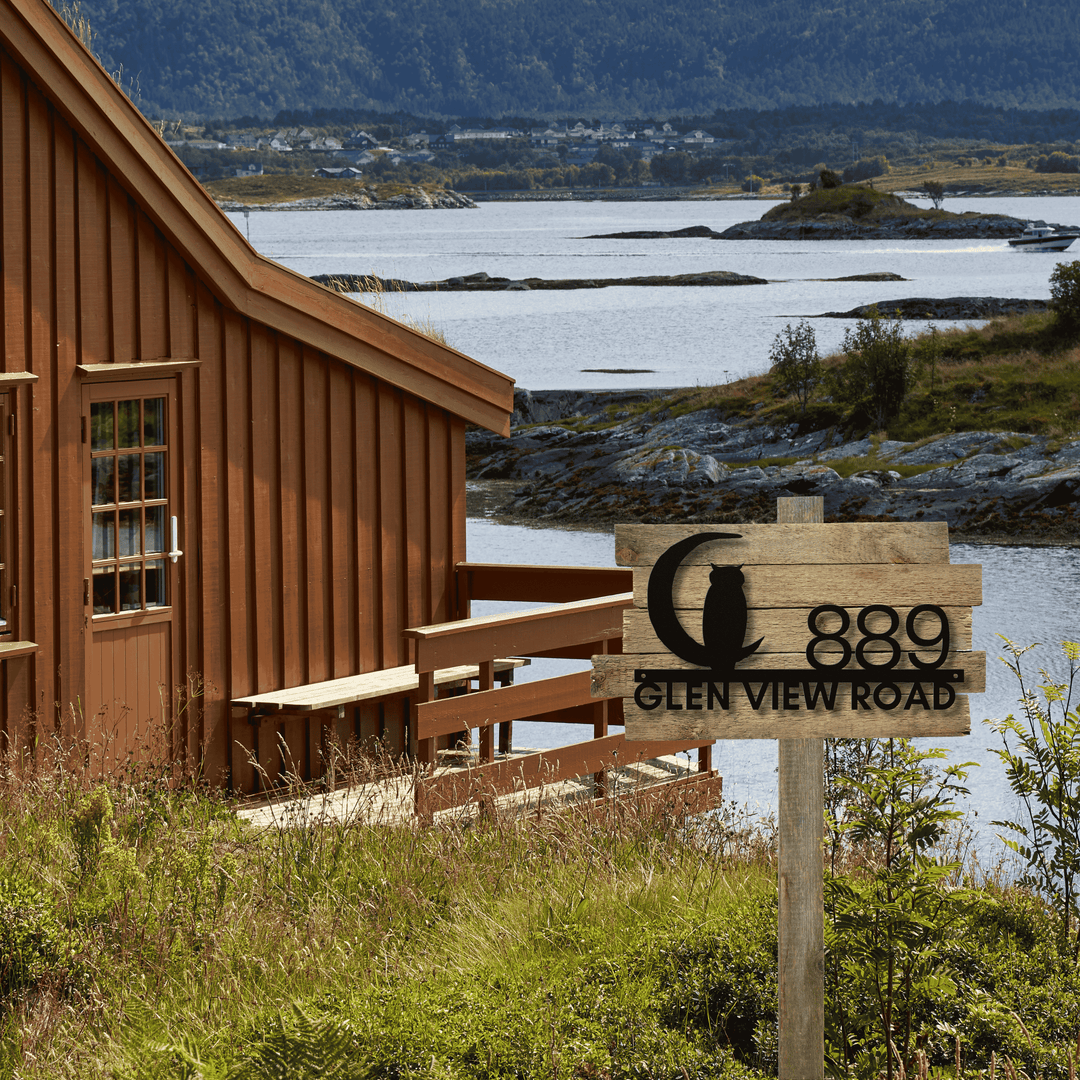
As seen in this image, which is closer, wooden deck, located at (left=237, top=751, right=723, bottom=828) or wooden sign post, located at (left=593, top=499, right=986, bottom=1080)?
wooden sign post, located at (left=593, top=499, right=986, bottom=1080)

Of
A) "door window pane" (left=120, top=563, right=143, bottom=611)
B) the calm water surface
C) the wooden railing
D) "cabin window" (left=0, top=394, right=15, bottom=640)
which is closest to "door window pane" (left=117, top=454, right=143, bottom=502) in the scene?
"door window pane" (left=120, top=563, right=143, bottom=611)

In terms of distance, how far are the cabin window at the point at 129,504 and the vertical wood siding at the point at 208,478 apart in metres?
0.12

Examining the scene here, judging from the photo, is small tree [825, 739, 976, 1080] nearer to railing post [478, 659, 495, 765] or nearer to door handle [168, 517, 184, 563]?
railing post [478, 659, 495, 765]

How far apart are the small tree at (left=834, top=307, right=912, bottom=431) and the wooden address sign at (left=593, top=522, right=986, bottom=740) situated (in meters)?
27.6

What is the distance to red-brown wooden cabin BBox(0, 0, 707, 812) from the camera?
7.95m

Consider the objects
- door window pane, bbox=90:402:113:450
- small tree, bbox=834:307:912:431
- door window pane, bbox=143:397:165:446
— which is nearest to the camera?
door window pane, bbox=90:402:113:450

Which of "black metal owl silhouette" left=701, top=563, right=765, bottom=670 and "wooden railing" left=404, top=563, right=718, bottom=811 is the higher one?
"black metal owl silhouette" left=701, top=563, right=765, bottom=670

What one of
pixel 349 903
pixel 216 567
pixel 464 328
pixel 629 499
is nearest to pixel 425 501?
pixel 216 567

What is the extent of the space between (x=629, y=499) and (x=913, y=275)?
7609 centimetres

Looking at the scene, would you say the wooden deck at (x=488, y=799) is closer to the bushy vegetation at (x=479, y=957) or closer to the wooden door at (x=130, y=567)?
the bushy vegetation at (x=479, y=957)

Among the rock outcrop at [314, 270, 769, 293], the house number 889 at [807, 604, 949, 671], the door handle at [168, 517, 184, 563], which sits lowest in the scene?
the house number 889 at [807, 604, 949, 671]

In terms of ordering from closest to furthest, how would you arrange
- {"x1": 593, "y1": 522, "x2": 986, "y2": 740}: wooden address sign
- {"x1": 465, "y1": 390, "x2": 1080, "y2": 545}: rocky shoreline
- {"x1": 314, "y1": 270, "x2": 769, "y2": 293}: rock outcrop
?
1. {"x1": 593, "y1": 522, "x2": 986, "y2": 740}: wooden address sign
2. {"x1": 465, "y1": 390, "x2": 1080, "y2": 545}: rocky shoreline
3. {"x1": 314, "y1": 270, "x2": 769, "y2": 293}: rock outcrop

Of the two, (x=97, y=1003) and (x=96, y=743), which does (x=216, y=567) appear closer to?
(x=96, y=743)

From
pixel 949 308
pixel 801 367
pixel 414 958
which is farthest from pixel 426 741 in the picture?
pixel 949 308
